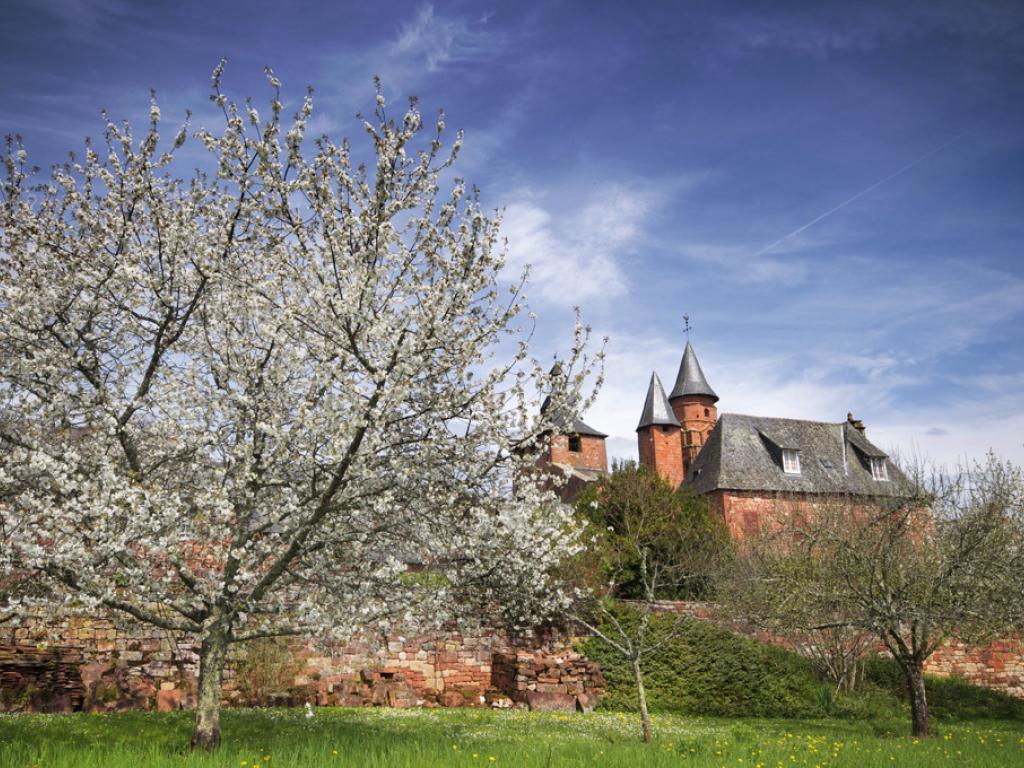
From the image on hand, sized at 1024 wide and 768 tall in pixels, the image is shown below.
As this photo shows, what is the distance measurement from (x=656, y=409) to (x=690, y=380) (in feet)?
13.3

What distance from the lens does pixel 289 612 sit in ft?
31.5

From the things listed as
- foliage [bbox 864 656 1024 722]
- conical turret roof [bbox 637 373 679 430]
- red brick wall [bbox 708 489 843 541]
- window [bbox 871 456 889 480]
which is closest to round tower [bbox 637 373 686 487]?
conical turret roof [bbox 637 373 679 430]

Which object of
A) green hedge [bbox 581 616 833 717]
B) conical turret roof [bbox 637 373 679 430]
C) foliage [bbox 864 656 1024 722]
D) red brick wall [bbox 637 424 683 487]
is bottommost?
foliage [bbox 864 656 1024 722]

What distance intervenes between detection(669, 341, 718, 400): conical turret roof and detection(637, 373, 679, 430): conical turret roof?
146cm

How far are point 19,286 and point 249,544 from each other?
14.4ft

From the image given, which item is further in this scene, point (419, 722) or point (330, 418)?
point (419, 722)

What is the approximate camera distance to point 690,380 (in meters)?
50.9

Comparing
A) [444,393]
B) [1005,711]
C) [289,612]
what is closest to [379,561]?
[289,612]

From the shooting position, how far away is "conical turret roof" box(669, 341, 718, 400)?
50.5 m

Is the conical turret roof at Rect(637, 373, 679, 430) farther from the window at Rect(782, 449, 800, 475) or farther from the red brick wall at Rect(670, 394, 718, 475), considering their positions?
the window at Rect(782, 449, 800, 475)

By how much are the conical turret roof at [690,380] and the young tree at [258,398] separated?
138 ft

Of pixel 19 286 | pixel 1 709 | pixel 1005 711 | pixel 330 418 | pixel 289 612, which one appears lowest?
pixel 1005 711

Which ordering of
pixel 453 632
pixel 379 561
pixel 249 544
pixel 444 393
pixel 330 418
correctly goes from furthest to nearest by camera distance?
1. pixel 453 632
2. pixel 379 561
3. pixel 249 544
4. pixel 444 393
5. pixel 330 418

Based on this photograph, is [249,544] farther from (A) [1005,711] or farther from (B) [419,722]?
(A) [1005,711]
